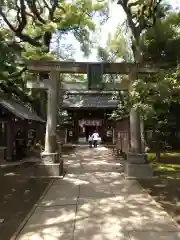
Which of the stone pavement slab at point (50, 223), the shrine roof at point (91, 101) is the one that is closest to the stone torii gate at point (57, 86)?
the stone pavement slab at point (50, 223)

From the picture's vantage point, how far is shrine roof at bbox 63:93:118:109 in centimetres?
3372

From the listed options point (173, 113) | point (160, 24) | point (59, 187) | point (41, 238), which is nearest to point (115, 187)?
point (59, 187)

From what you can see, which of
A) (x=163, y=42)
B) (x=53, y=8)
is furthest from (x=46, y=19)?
(x=163, y=42)

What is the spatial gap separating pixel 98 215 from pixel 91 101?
2811 centimetres

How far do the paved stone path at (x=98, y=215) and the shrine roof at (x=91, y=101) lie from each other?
22.7 m

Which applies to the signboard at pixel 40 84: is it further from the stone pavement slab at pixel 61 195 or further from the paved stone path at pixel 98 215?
the stone pavement slab at pixel 61 195

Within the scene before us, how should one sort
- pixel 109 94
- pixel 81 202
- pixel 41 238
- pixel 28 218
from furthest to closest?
pixel 109 94, pixel 81 202, pixel 28 218, pixel 41 238

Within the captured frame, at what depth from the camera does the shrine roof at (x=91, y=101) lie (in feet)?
111

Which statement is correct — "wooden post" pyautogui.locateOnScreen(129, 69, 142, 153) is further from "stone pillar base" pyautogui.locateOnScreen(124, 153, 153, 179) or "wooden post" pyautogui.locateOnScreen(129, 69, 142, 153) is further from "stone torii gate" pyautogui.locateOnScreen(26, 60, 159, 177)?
"stone pillar base" pyautogui.locateOnScreen(124, 153, 153, 179)

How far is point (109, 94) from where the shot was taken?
3494 cm

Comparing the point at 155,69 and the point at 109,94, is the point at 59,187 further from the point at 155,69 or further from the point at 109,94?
the point at 109,94

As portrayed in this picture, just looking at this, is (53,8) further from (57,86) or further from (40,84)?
(57,86)

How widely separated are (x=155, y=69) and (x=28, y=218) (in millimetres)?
8659

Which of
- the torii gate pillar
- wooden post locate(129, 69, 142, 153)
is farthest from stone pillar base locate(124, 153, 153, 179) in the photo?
wooden post locate(129, 69, 142, 153)
